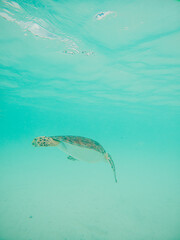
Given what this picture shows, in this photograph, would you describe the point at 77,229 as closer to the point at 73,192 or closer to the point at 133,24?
the point at 73,192

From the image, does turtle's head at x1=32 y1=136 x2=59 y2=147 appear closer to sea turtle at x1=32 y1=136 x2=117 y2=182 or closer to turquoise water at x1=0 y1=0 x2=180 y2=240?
sea turtle at x1=32 y1=136 x2=117 y2=182

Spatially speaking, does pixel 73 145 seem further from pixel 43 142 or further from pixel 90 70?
pixel 90 70

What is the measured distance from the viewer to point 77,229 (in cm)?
799

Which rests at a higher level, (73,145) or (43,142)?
(43,142)

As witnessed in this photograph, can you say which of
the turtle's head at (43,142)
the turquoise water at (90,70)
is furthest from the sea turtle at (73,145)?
the turquoise water at (90,70)

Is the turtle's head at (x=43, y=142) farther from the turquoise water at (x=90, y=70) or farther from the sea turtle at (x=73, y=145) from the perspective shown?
the turquoise water at (x=90, y=70)

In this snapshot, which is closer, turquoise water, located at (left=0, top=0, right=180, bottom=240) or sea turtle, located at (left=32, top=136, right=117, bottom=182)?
sea turtle, located at (left=32, top=136, right=117, bottom=182)

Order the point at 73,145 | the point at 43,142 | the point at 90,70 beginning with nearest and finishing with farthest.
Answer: the point at 43,142 → the point at 73,145 → the point at 90,70

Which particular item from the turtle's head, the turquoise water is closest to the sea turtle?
the turtle's head

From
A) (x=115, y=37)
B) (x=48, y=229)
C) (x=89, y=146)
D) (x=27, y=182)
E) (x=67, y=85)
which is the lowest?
(x=27, y=182)

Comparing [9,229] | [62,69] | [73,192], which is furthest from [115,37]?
[9,229]

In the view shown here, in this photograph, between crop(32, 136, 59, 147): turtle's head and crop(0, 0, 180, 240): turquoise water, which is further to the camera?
crop(0, 0, 180, 240): turquoise water

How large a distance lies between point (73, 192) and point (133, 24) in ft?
42.6

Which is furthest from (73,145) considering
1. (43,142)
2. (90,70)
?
(90,70)
